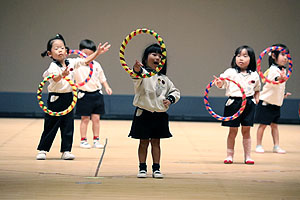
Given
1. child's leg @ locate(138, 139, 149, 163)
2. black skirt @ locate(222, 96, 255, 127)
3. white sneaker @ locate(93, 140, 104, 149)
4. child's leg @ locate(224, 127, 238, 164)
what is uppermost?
black skirt @ locate(222, 96, 255, 127)

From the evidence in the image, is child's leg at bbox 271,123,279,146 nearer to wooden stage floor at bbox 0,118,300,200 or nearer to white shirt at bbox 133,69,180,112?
wooden stage floor at bbox 0,118,300,200

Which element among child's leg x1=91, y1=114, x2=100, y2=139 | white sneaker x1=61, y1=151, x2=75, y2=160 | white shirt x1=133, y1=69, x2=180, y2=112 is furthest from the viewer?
child's leg x1=91, y1=114, x2=100, y2=139

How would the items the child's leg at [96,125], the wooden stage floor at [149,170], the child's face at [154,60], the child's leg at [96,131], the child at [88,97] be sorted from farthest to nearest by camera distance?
the child at [88,97] → the child's leg at [96,125] → the child's leg at [96,131] → the child's face at [154,60] → the wooden stage floor at [149,170]

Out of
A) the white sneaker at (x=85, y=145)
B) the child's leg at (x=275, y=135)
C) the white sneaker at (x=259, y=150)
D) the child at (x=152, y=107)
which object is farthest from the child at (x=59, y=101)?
the child's leg at (x=275, y=135)

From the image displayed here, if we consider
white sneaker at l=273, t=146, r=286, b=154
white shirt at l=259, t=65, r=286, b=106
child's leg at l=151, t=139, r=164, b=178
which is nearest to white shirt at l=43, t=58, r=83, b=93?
child's leg at l=151, t=139, r=164, b=178

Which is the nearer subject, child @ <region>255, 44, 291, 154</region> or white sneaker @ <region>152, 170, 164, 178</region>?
white sneaker @ <region>152, 170, 164, 178</region>

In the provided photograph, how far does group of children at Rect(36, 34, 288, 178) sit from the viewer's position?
5047 millimetres

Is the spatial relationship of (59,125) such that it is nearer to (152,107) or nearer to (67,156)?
(67,156)

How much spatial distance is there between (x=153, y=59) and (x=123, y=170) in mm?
1105

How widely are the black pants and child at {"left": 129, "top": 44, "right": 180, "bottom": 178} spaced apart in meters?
1.40

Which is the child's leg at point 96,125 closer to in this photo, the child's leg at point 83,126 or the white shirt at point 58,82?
the child's leg at point 83,126

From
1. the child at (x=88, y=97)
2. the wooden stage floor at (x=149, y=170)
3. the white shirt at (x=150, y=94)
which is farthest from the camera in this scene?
the child at (x=88, y=97)

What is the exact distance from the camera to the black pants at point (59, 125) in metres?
6.24

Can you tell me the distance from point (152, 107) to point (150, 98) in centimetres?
8
